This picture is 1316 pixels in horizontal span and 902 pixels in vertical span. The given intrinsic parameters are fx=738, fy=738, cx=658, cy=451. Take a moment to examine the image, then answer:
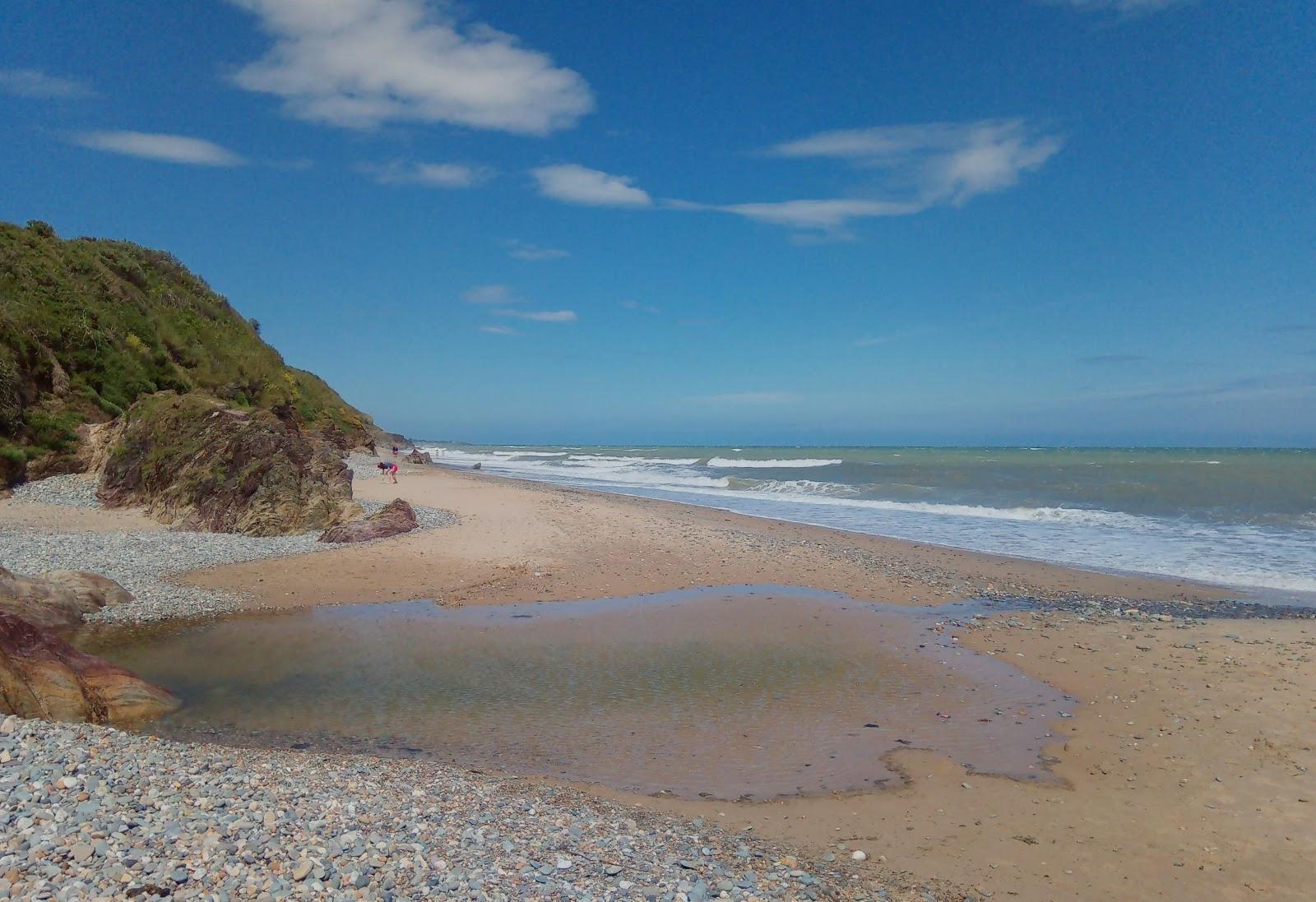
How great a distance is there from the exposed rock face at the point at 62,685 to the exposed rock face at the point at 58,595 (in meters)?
2.17

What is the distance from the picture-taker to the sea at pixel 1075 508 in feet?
52.0

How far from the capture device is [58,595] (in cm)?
977

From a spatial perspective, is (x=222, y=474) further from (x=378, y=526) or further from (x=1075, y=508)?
(x=1075, y=508)

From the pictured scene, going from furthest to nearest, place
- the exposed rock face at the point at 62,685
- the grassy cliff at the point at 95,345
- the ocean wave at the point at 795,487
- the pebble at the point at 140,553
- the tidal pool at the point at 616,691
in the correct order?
the ocean wave at the point at 795,487 → the grassy cliff at the point at 95,345 → the pebble at the point at 140,553 → the tidal pool at the point at 616,691 → the exposed rock face at the point at 62,685

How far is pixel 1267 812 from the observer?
5.53 meters

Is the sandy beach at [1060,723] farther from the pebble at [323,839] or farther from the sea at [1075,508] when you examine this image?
the sea at [1075,508]

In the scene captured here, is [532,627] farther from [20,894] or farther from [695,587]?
[20,894]

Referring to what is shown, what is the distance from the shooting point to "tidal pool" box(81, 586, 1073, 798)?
6393mm

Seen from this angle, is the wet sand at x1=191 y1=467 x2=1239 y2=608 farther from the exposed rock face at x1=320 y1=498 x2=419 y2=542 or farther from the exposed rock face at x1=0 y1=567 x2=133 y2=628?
the exposed rock face at x1=0 y1=567 x2=133 y2=628

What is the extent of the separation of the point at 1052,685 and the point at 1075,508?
61.2 ft

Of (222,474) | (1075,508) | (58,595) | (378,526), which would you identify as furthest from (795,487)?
(58,595)

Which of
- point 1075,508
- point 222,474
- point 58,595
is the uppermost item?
point 222,474

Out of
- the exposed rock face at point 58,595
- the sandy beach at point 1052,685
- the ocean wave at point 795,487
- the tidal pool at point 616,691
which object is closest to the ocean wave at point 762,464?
the ocean wave at point 795,487

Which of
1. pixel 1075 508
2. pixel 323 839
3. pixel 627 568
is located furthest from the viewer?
pixel 1075 508
